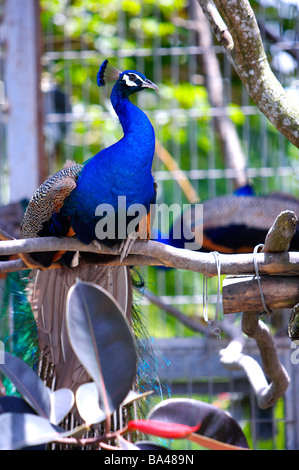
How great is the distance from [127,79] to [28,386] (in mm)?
779

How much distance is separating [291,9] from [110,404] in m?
2.27

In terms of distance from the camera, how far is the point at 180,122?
9.45ft

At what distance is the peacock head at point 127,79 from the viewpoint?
4.39 feet

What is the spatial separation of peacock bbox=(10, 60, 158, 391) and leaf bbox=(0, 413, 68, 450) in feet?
1.71

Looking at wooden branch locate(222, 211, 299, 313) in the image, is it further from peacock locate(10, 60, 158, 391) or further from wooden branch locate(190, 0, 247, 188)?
wooden branch locate(190, 0, 247, 188)

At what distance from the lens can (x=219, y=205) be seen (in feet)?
7.64

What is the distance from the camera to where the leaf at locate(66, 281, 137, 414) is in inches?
28.6

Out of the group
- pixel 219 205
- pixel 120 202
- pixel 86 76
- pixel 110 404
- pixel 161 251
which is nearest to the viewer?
pixel 110 404

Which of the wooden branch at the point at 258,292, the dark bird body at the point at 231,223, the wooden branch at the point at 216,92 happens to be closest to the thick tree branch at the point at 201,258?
the wooden branch at the point at 258,292

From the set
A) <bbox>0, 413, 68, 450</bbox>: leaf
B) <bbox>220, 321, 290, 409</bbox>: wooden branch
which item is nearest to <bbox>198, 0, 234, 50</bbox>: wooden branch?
<bbox>220, 321, 290, 409</bbox>: wooden branch

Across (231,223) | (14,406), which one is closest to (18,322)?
(14,406)

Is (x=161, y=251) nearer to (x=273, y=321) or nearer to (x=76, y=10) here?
(x=273, y=321)
